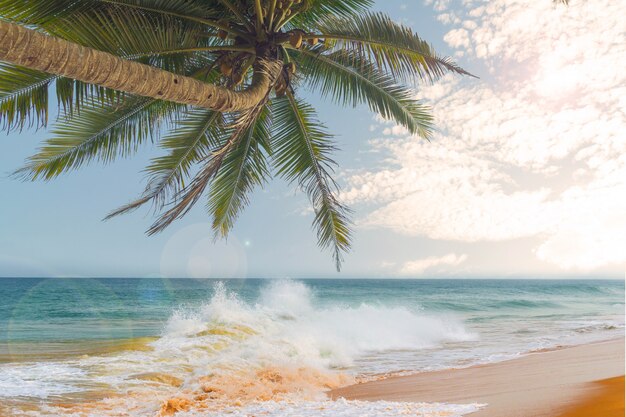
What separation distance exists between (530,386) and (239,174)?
17.6ft

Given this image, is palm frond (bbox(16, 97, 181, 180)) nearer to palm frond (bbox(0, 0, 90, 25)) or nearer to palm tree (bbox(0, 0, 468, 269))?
palm tree (bbox(0, 0, 468, 269))

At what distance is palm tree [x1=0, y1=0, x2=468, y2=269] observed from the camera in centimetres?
371

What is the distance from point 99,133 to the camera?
6430 millimetres

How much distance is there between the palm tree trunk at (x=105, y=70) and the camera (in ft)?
8.86

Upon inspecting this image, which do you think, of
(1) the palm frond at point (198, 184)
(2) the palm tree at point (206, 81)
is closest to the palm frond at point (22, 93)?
(2) the palm tree at point (206, 81)

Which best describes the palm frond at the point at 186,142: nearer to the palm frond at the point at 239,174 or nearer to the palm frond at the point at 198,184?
the palm frond at the point at 239,174

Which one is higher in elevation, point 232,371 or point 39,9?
point 39,9

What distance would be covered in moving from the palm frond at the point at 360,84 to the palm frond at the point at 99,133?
80.7 inches

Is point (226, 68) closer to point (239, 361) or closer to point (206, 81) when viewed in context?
point (206, 81)

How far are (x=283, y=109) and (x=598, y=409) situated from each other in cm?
544

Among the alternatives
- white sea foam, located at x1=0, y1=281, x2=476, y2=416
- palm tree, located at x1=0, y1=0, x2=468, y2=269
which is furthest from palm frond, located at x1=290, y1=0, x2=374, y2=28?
white sea foam, located at x1=0, y1=281, x2=476, y2=416

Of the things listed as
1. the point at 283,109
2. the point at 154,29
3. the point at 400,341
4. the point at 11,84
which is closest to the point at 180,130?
the point at 283,109

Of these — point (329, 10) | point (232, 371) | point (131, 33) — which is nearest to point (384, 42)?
point (329, 10)

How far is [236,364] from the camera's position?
31.0ft
